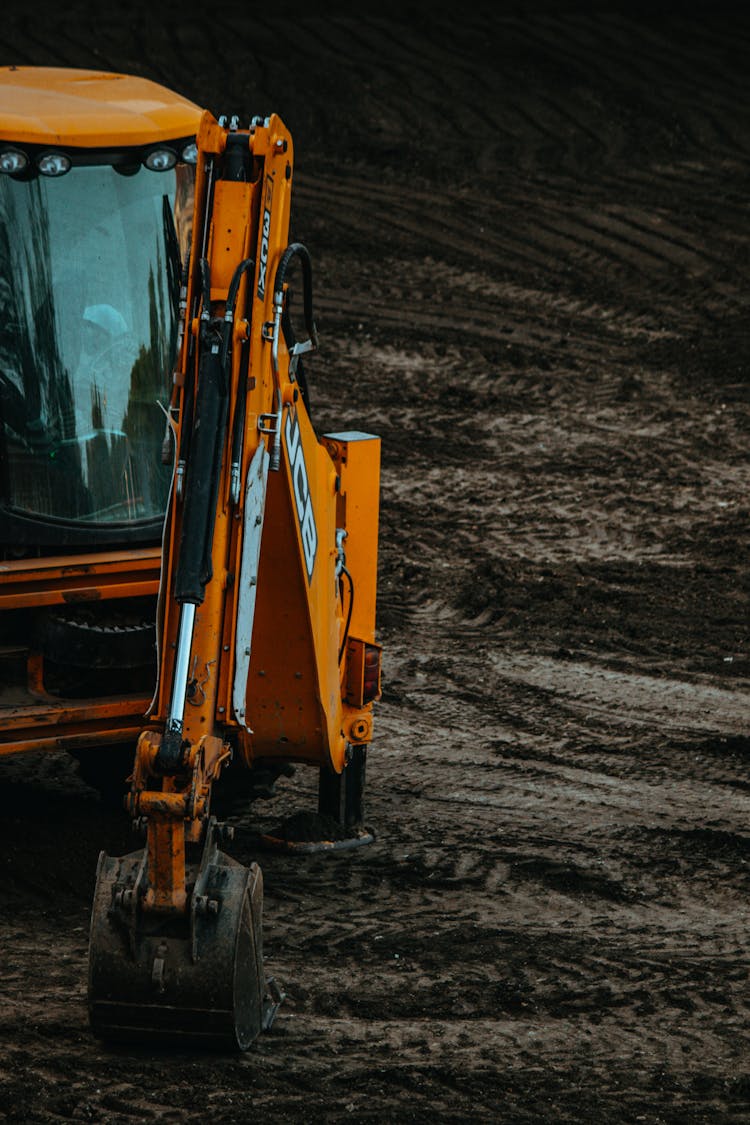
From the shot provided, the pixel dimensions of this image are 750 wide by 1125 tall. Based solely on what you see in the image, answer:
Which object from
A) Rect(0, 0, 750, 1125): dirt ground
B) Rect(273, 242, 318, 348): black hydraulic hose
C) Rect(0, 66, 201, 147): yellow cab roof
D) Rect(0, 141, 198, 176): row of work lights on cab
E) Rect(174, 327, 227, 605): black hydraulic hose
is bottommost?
→ Rect(0, 0, 750, 1125): dirt ground

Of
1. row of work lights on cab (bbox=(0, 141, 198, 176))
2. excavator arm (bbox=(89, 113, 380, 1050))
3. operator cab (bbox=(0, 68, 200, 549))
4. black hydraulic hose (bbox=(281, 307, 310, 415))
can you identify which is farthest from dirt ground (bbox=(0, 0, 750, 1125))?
row of work lights on cab (bbox=(0, 141, 198, 176))

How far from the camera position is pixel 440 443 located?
517 inches

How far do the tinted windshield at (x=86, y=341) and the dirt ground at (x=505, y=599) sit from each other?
1408mm

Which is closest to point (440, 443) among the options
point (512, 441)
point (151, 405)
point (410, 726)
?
point (512, 441)

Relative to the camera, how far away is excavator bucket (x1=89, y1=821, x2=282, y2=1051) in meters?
4.83

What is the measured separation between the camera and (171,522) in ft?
17.2

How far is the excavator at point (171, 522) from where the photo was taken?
4.88m

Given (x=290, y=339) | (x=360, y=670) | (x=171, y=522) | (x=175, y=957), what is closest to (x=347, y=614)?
(x=360, y=670)

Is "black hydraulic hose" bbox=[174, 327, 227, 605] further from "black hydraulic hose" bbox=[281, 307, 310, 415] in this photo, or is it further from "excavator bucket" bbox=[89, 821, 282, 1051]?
"excavator bucket" bbox=[89, 821, 282, 1051]

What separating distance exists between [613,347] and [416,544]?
14.2 ft

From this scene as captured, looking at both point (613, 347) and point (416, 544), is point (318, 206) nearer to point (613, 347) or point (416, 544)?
point (613, 347)

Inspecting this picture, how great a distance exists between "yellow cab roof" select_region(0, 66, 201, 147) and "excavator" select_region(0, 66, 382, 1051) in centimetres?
1

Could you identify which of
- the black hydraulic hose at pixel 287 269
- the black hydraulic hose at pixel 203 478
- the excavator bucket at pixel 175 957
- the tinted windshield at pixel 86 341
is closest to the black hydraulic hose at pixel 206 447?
the black hydraulic hose at pixel 203 478

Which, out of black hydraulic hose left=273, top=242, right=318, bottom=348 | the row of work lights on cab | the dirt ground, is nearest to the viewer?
black hydraulic hose left=273, top=242, right=318, bottom=348
